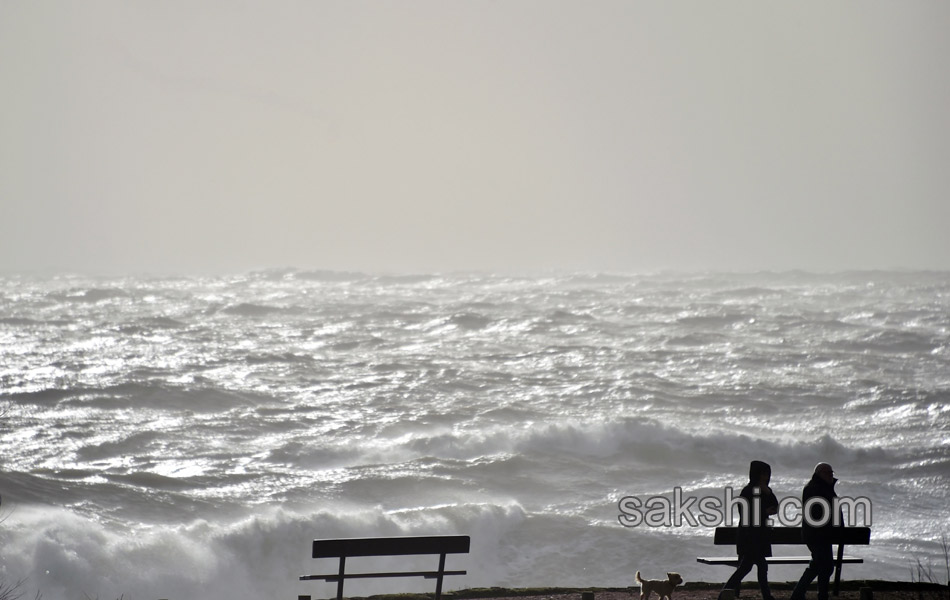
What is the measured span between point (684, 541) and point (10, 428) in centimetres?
1536

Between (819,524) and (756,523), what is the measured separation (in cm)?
49

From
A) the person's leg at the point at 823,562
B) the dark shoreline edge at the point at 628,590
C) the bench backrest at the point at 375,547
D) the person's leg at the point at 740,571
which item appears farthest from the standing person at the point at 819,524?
the bench backrest at the point at 375,547

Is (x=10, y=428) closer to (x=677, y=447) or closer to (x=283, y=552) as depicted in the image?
(x=283, y=552)

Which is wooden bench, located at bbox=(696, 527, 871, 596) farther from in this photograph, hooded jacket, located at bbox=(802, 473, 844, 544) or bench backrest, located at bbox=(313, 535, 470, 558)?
bench backrest, located at bbox=(313, 535, 470, 558)

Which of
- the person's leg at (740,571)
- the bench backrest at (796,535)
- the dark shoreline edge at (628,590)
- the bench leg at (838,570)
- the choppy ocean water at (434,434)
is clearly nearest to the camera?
the person's leg at (740,571)

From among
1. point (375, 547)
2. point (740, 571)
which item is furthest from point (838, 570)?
point (375, 547)

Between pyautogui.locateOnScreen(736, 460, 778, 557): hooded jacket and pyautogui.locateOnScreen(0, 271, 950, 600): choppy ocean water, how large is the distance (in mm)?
5189

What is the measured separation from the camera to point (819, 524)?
7.20 m

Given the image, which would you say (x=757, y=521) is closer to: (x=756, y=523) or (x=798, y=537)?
(x=756, y=523)

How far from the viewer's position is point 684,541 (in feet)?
44.3

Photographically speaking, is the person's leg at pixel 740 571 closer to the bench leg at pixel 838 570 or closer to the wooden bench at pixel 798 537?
the wooden bench at pixel 798 537

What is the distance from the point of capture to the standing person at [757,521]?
7.24 m

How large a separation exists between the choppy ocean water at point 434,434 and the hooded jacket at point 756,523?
5.19 meters

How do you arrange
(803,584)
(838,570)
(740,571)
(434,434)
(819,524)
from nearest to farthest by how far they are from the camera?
1. (819,524)
2. (803,584)
3. (740,571)
4. (838,570)
5. (434,434)
